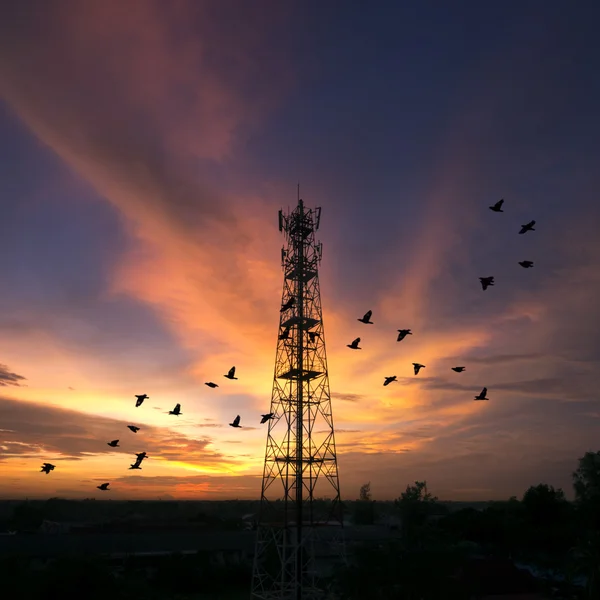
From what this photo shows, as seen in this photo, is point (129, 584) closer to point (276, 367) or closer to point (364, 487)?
point (276, 367)

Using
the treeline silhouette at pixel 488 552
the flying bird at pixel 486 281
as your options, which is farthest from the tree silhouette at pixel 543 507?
the flying bird at pixel 486 281

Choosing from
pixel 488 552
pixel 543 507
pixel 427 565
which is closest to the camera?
pixel 427 565

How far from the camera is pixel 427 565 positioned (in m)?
38.7

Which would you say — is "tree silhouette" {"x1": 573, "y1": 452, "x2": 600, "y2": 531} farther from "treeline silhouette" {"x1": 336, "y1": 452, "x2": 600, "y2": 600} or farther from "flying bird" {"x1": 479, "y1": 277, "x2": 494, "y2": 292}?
"flying bird" {"x1": 479, "y1": 277, "x2": 494, "y2": 292}

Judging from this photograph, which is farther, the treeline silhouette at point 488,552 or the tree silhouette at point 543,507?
the tree silhouette at point 543,507

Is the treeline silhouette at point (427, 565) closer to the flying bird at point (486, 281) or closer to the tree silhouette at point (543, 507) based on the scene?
the tree silhouette at point (543, 507)

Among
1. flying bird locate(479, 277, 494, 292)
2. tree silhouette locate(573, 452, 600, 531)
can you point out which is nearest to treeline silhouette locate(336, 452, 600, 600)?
tree silhouette locate(573, 452, 600, 531)

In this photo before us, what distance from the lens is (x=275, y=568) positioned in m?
58.8

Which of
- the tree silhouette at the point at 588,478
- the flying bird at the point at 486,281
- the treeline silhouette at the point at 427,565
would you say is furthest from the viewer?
the tree silhouette at the point at 588,478

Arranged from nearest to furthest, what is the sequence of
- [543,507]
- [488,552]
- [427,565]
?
[427,565] < [488,552] < [543,507]

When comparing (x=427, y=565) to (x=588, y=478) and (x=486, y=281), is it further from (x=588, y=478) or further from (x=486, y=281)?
(x=588, y=478)

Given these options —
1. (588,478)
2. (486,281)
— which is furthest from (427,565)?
(588,478)

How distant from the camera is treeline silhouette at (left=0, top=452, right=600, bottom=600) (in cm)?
3712

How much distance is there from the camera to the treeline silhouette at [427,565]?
37125mm
